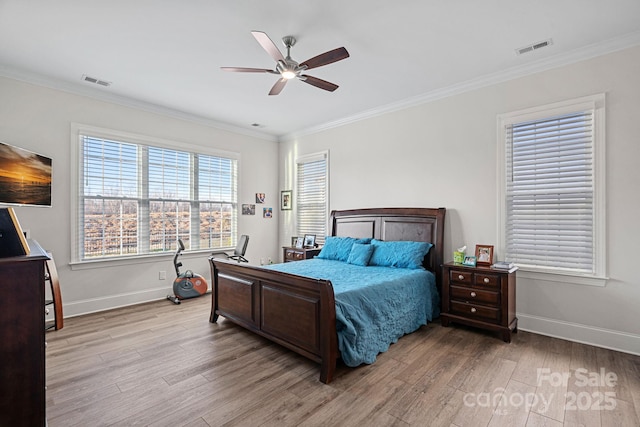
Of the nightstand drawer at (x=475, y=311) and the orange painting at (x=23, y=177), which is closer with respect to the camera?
the orange painting at (x=23, y=177)

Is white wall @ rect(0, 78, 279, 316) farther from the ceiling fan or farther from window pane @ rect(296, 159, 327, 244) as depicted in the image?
the ceiling fan

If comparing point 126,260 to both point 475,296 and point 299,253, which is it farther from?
point 475,296

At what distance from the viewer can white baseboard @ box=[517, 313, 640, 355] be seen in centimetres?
290

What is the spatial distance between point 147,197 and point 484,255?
4.62 meters

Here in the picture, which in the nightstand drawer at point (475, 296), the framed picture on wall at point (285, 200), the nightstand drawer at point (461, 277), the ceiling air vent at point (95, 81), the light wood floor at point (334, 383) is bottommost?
the light wood floor at point (334, 383)

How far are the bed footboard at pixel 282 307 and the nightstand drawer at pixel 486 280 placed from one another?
182 cm

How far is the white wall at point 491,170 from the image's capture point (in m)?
2.93

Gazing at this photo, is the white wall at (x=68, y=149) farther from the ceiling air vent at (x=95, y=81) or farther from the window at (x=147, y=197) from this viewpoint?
the ceiling air vent at (x=95, y=81)

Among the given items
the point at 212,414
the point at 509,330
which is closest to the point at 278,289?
the point at 212,414

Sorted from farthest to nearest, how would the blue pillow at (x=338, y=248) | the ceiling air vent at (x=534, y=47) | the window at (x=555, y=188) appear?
the blue pillow at (x=338, y=248) → the window at (x=555, y=188) → the ceiling air vent at (x=534, y=47)

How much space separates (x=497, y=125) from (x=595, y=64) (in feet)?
3.18

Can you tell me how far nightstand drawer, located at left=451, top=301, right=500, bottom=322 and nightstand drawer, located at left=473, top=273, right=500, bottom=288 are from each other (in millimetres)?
236

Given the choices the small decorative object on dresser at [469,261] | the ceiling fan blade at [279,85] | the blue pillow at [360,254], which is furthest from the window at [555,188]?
the ceiling fan blade at [279,85]

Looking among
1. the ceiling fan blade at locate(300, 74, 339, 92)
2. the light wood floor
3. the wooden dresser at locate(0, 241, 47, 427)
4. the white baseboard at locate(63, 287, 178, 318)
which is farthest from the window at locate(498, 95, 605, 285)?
the white baseboard at locate(63, 287, 178, 318)
